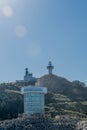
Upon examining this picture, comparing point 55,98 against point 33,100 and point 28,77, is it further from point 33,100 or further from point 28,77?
point 33,100

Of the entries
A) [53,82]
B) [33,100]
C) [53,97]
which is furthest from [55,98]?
[33,100]

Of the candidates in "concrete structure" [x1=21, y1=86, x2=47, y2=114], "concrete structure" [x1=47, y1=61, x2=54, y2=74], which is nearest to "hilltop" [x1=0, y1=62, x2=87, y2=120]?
"concrete structure" [x1=47, y1=61, x2=54, y2=74]

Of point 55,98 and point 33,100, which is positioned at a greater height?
point 55,98

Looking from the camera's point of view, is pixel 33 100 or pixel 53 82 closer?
pixel 33 100

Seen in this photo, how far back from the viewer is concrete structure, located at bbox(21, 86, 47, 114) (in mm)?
76375

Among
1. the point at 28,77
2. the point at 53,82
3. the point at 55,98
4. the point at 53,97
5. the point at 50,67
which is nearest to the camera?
the point at 55,98

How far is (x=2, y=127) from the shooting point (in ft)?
217

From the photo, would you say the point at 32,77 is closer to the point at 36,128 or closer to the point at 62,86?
the point at 62,86

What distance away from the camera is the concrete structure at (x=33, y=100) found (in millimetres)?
76375

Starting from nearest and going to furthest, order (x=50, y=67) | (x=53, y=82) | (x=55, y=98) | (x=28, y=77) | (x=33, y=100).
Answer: (x=33, y=100) < (x=55, y=98) < (x=50, y=67) < (x=53, y=82) < (x=28, y=77)

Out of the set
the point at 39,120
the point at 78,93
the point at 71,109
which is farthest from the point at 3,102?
the point at 78,93

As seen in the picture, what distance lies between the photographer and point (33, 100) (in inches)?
3012

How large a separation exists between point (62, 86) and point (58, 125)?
54694 mm

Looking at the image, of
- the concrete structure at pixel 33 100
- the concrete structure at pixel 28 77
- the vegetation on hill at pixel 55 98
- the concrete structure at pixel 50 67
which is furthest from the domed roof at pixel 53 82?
the concrete structure at pixel 33 100
